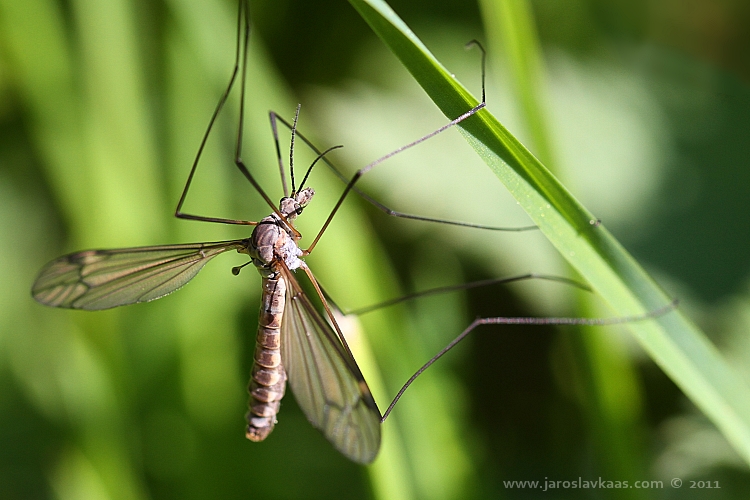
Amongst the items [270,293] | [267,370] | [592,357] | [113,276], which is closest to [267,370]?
[267,370]

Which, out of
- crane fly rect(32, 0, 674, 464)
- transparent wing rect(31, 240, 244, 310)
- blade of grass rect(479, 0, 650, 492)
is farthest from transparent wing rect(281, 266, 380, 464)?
blade of grass rect(479, 0, 650, 492)

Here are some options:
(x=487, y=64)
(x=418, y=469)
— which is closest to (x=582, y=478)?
(x=418, y=469)

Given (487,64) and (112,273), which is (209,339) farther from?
(487,64)

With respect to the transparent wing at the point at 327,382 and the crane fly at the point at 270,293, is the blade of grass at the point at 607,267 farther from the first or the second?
the transparent wing at the point at 327,382

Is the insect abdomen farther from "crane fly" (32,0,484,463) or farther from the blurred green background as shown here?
the blurred green background

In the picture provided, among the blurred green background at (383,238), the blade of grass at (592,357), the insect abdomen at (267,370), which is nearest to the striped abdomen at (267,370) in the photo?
the insect abdomen at (267,370)

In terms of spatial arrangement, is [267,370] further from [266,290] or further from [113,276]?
[113,276]
